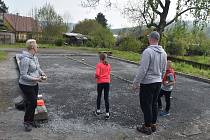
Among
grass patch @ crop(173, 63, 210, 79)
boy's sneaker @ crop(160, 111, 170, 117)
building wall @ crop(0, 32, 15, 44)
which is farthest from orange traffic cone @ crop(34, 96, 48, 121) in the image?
building wall @ crop(0, 32, 15, 44)

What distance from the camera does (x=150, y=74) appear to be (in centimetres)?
569

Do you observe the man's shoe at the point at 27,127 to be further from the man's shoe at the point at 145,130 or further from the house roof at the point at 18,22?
the house roof at the point at 18,22

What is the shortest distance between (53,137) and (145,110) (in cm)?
192

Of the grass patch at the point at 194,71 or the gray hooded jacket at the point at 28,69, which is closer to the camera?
the gray hooded jacket at the point at 28,69

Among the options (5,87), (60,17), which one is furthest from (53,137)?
(60,17)

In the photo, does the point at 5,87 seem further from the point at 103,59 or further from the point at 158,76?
the point at 158,76

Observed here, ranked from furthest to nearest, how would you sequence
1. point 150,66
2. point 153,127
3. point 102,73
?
point 102,73 → point 153,127 → point 150,66

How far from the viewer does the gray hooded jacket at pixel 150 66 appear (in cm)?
560

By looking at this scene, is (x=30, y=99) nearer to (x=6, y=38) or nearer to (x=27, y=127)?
(x=27, y=127)

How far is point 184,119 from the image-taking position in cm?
703

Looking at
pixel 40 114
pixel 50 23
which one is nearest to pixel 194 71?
pixel 40 114

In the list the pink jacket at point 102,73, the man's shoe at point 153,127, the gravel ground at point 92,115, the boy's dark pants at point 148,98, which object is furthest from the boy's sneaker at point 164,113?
the pink jacket at point 102,73

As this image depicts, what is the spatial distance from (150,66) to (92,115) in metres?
2.15

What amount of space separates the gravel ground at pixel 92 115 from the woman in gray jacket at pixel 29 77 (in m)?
0.38
